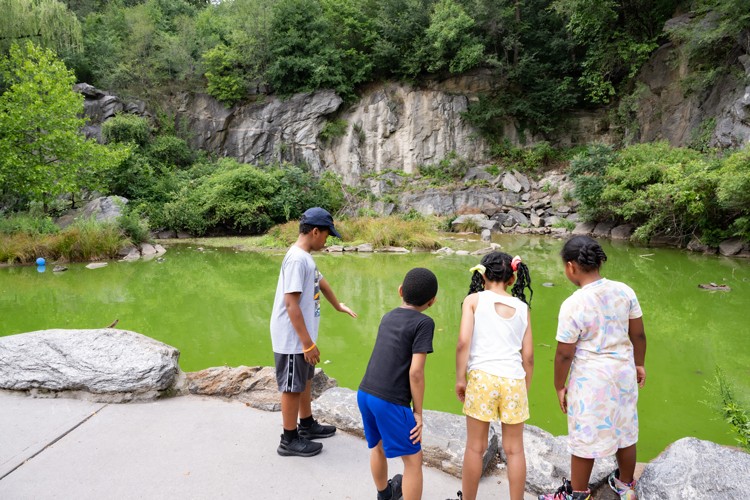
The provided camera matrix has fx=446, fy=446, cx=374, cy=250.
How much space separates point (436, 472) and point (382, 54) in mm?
23540

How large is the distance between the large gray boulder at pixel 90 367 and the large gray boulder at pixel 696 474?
3053 millimetres

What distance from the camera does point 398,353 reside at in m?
1.99

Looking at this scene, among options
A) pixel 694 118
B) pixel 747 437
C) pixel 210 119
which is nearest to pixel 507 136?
pixel 694 118

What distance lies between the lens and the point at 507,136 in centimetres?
2364

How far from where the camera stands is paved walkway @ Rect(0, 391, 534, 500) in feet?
7.22

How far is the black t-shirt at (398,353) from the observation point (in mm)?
1953

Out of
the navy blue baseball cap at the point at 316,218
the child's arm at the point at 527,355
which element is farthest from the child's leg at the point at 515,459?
the navy blue baseball cap at the point at 316,218

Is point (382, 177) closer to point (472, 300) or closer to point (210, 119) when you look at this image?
point (210, 119)

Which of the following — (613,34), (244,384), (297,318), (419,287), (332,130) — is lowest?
(244,384)

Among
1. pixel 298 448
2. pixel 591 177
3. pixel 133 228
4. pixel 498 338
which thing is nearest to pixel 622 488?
pixel 498 338

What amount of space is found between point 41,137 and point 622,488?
16.1 meters

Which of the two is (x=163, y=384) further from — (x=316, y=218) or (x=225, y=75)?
(x=225, y=75)

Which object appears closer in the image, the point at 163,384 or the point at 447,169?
the point at 163,384

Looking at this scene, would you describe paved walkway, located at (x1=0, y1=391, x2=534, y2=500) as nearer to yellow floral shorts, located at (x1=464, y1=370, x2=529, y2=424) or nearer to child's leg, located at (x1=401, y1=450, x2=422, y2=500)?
child's leg, located at (x1=401, y1=450, x2=422, y2=500)
